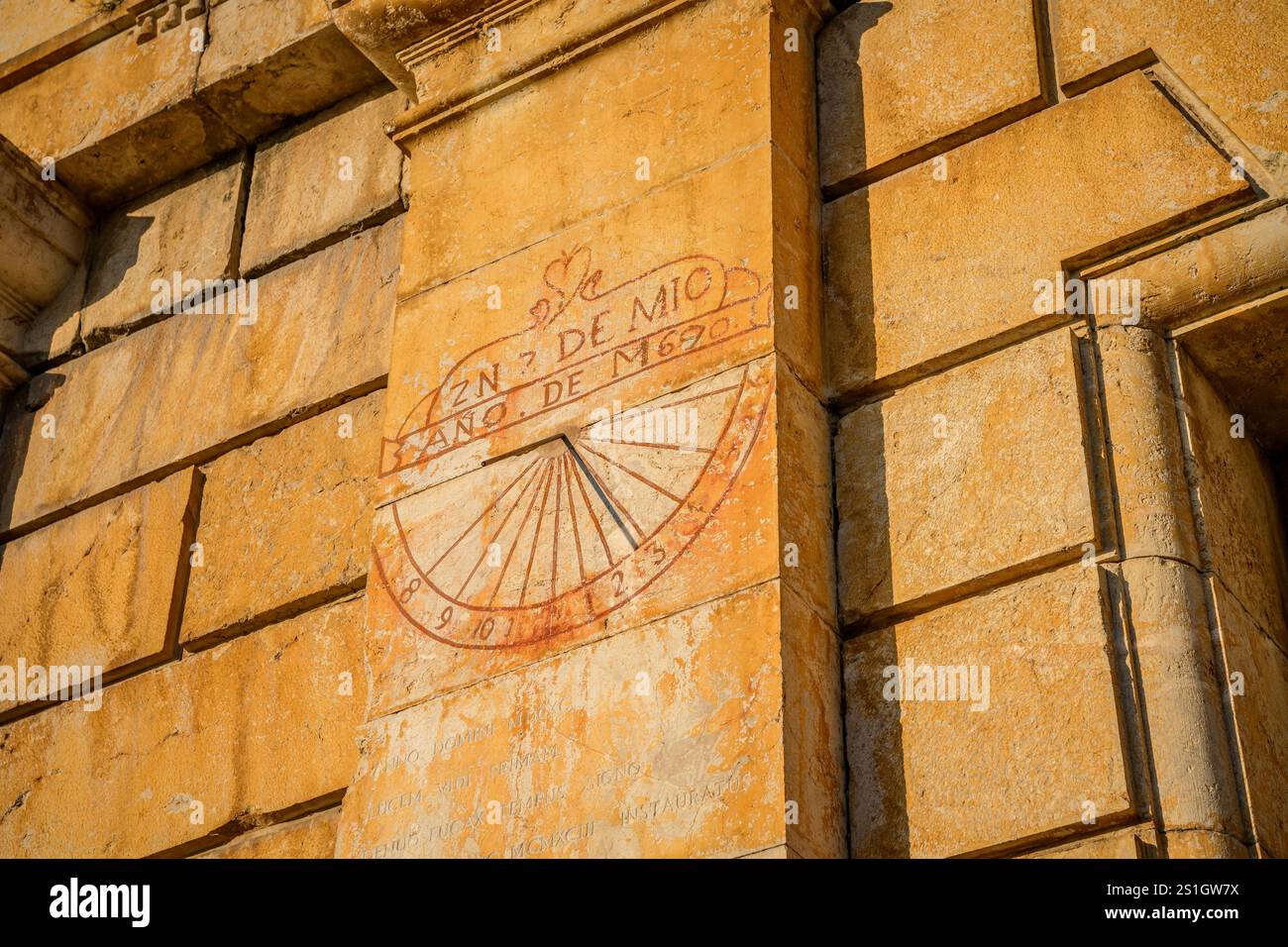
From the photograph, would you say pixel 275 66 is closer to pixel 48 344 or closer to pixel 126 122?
pixel 126 122

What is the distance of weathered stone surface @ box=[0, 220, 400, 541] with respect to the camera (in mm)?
4848

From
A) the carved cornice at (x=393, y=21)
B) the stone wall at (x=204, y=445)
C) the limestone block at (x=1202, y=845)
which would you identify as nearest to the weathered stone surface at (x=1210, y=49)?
the limestone block at (x=1202, y=845)

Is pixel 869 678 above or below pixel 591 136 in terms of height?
below

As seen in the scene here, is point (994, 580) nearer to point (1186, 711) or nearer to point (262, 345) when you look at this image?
point (1186, 711)

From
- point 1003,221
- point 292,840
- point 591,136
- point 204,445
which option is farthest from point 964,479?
point 204,445

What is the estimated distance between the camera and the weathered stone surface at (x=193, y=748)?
421cm

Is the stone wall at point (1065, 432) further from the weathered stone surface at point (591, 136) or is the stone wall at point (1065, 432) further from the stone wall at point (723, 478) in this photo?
the weathered stone surface at point (591, 136)

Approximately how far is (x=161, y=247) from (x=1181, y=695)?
3.49 metres

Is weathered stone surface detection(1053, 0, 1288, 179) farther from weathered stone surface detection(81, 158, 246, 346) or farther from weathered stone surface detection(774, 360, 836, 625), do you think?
weathered stone surface detection(81, 158, 246, 346)

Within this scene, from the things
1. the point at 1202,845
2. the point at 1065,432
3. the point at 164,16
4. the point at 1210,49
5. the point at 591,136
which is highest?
the point at 164,16

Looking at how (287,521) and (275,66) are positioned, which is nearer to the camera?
(287,521)

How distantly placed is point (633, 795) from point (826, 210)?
146 cm

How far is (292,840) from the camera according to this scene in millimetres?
4129
